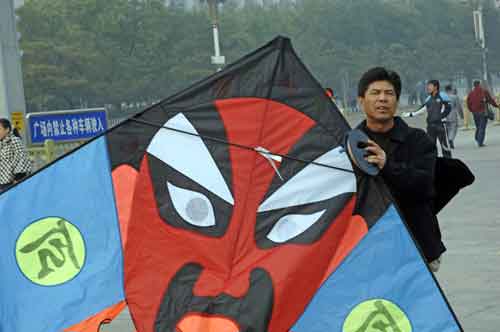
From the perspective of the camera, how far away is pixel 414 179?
16.2 ft

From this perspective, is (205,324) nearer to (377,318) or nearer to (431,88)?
(377,318)

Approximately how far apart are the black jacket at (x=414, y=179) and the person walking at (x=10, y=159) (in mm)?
8578

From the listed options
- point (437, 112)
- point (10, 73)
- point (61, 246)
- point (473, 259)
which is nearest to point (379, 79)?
point (61, 246)

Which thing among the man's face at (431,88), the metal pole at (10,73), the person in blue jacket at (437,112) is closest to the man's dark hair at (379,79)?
the metal pole at (10,73)

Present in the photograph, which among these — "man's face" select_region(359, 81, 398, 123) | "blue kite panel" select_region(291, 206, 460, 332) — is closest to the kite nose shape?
"blue kite panel" select_region(291, 206, 460, 332)

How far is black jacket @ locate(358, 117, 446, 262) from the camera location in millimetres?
4934

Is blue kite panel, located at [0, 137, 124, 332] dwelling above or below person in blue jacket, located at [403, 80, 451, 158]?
above

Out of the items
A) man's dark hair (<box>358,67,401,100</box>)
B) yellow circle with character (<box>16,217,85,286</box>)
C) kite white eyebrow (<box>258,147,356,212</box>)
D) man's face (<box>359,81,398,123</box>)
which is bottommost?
yellow circle with character (<box>16,217,85,286</box>)

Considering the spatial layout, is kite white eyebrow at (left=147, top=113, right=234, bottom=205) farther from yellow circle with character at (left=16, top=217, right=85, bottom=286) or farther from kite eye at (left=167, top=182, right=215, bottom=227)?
yellow circle with character at (left=16, top=217, right=85, bottom=286)

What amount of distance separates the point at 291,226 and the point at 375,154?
0.50 meters

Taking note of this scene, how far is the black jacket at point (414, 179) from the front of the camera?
493 centimetres

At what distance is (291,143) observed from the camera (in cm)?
512

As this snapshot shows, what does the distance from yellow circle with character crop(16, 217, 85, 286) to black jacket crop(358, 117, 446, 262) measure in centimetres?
136

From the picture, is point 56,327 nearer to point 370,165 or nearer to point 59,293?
point 59,293
